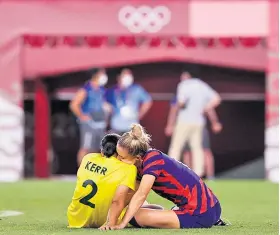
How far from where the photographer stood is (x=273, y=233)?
1001 centimetres

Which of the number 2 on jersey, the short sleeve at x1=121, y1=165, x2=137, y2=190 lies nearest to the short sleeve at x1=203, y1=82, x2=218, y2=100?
the number 2 on jersey

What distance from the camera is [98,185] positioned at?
10.1m

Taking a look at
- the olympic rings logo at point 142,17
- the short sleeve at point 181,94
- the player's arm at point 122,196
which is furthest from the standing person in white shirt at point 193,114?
the player's arm at point 122,196

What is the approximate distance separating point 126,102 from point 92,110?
0.70 meters

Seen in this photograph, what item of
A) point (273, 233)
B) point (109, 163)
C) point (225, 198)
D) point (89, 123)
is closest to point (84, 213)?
point (109, 163)

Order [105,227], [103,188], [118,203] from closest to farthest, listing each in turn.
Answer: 1. [118,203]
2. [105,227]
3. [103,188]

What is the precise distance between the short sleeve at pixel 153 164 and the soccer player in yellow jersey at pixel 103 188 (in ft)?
0.56

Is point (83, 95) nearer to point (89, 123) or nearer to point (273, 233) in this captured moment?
point (89, 123)

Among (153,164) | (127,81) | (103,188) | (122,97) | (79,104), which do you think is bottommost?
(103,188)

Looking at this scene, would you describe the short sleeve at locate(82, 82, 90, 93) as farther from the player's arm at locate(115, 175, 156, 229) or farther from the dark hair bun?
the player's arm at locate(115, 175, 156, 229)

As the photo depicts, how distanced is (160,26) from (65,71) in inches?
84.0

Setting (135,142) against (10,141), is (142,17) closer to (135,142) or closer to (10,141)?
(10,141)

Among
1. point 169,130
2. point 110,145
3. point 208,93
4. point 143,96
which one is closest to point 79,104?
point 143,96

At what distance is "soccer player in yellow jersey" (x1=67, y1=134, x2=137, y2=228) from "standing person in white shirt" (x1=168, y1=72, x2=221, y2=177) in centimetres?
1059
